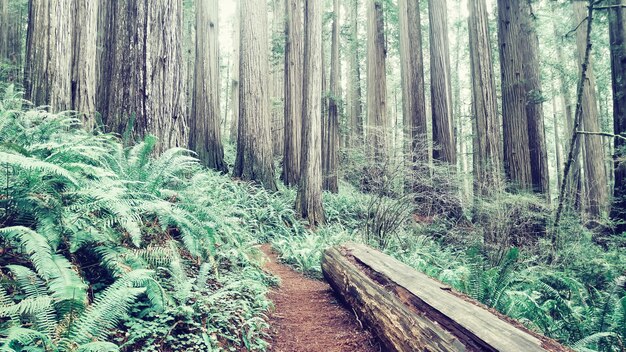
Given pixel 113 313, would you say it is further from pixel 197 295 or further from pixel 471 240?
pixel 471 240

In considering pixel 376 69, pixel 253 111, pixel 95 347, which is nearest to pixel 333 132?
pixel 376 69

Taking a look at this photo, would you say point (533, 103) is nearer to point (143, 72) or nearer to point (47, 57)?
point (143, 72)

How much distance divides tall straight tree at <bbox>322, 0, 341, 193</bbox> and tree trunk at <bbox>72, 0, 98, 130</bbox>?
27.5 ft

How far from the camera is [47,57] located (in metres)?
5.33

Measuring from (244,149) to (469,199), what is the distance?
6.00 metres

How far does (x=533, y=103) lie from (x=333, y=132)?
6816 mm

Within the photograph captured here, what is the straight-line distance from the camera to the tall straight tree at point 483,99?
9.49 meters

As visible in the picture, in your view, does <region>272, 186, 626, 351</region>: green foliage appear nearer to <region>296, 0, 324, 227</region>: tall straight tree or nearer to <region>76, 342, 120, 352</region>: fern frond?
<region>296, 0, 324, 227</region>: tall straight tree

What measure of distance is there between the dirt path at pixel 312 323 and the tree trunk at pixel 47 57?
13.9 ft

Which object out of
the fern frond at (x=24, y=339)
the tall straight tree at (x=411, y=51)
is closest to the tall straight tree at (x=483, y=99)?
the tall straight tree at (x=411, y=51)

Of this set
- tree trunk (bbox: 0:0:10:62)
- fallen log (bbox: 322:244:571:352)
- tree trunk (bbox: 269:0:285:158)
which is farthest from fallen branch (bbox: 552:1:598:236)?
tree trunk (bbox: 0:0:10:62)

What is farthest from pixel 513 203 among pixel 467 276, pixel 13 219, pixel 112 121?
pixel 13 219

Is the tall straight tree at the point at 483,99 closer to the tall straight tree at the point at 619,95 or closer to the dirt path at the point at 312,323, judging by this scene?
the tall straight tree at the point at 619,95

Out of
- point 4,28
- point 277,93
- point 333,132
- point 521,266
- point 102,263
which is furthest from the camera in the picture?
point 277,93
